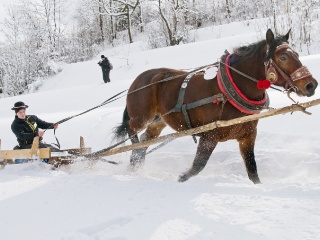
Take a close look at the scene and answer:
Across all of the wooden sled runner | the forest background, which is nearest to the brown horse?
the wooden sled runner

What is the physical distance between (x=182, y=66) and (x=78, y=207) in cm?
1274

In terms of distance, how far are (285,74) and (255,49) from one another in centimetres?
52

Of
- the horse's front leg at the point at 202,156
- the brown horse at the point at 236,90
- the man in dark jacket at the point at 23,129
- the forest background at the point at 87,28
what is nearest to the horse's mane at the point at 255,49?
the brown horse at the point at 236,90

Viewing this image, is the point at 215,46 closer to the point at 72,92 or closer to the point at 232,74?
the point at 72,92

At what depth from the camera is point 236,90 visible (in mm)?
3891

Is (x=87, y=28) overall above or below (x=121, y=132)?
above

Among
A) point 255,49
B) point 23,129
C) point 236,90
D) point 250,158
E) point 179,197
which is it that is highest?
point 255,49

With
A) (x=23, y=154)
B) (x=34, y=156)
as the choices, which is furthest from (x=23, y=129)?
(x=34, y=156)

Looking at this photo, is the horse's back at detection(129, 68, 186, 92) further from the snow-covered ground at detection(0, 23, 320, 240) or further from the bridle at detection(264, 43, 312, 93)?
the bridle at detection(264, 43, 312, 93)

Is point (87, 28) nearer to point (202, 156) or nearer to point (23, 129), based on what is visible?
point (23, 129)

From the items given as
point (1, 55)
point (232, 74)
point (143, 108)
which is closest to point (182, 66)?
point (143, 108)

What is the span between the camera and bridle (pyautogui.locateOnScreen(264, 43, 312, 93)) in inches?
137

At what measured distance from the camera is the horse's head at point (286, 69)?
347 cm

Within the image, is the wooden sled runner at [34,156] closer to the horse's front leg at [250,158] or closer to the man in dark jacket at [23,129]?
the man in dark jacket at [23,129]
